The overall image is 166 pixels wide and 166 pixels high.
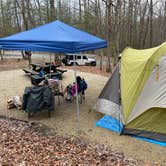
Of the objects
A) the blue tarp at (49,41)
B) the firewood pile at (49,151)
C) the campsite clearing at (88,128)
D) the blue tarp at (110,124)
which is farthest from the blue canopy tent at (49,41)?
the firewood pile at (49,151)

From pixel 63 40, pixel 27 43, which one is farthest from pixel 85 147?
pixel 27 43

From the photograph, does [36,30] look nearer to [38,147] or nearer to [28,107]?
[28,107]

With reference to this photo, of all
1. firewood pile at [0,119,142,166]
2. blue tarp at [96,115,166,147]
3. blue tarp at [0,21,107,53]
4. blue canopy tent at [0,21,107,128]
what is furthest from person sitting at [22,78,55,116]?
blue tarp at [96,115,166,147]

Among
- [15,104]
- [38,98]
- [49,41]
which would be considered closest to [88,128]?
[38,98]

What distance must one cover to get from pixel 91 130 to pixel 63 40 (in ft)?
6.44

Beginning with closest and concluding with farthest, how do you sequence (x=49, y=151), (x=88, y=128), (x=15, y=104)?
(x=49, y=151) < (x=88, y=128) < (x=15, y=104)

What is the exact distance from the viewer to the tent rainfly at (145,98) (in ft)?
13.3

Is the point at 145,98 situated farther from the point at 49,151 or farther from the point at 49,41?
the point at 49,41

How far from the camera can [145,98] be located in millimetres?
4203

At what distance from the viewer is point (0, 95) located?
689 centimetres

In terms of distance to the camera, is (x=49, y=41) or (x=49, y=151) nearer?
(x=49, y=151)

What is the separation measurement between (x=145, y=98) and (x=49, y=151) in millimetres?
2126

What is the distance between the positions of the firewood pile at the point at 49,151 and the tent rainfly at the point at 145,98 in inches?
33.8

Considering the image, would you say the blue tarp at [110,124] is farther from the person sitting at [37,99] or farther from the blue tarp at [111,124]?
the person sitting at [37,99]
